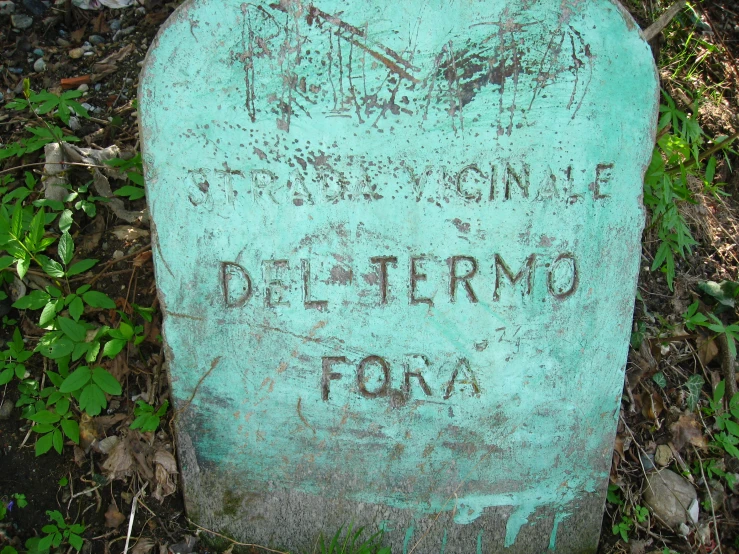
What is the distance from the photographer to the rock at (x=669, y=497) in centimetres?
233

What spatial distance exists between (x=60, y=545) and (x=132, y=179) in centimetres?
120

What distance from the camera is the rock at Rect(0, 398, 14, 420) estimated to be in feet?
7.47

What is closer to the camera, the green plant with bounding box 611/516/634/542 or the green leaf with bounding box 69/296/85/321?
the green leaf with bounding box 69/296/85/321

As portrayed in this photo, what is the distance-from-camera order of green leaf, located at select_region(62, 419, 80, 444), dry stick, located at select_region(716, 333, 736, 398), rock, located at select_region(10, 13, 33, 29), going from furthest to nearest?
rock, located at select_region(10, 13, 33, 29) → dry stick, located at select_region(716, 333, 736, 398) → green leaf, located at select_region(62, 419, 80, 444)

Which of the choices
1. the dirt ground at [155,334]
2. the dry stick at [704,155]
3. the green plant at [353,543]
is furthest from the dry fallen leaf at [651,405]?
the green plant at [353,543]

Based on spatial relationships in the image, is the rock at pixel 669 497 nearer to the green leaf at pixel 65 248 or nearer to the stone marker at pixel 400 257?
the stone marker at pixel 400 257

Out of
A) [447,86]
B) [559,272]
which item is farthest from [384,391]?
[447,86]

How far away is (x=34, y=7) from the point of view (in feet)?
9.53

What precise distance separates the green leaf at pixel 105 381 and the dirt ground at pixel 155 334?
239 millimetres

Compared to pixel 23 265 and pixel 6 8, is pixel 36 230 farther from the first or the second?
pixel 6 8

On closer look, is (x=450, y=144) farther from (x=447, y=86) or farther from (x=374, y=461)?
(x=374, y=461)

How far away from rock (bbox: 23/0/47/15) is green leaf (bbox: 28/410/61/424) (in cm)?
172

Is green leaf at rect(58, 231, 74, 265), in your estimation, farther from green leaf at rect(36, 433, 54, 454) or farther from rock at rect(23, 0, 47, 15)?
rock at rect(23, 0, 47, 15)

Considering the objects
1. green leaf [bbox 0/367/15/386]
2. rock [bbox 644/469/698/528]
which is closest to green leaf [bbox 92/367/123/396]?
green leaf [bbox 0/367/15/386]
